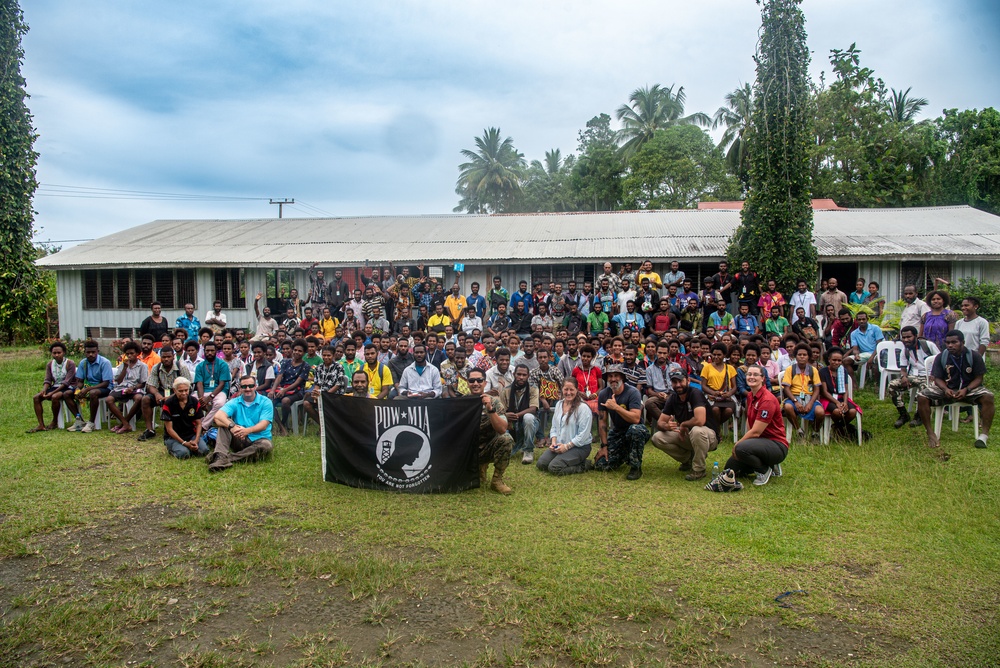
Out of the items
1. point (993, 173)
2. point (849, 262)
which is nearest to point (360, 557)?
point (849, 262)

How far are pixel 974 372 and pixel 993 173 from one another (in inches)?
1029

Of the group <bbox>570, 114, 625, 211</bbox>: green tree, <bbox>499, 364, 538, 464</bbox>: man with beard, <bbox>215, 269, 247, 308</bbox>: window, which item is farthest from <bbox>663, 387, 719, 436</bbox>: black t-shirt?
<bbox>570, 114, 625, 211</bbox>: green tree

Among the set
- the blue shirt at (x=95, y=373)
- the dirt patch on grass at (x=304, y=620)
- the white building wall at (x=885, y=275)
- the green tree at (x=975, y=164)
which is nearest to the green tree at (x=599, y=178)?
the green tree at (x=975, y=164)

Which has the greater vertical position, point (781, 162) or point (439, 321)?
point (781, 162)

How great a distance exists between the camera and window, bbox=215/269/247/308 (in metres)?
20.3

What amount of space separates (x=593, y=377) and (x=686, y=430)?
2.40 meters

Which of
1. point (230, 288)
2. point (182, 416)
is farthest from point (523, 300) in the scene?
point (230, 288)

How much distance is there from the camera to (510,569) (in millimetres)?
5527

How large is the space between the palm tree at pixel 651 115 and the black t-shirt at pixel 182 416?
37.3 m

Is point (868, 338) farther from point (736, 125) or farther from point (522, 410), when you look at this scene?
point (736, 125)

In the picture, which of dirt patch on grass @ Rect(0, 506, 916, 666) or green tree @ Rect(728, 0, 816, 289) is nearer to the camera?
dirt patch on grass @ Rect(0, 506, 916, 666)

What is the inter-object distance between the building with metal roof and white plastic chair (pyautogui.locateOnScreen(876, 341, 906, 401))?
548 centimetres

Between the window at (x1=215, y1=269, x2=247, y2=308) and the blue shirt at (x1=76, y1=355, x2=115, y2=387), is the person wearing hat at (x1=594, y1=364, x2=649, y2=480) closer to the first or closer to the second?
the blue shirt at (x1=76, y1=355, x2=115, y2=387)

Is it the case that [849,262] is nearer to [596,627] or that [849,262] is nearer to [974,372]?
[974,372]
